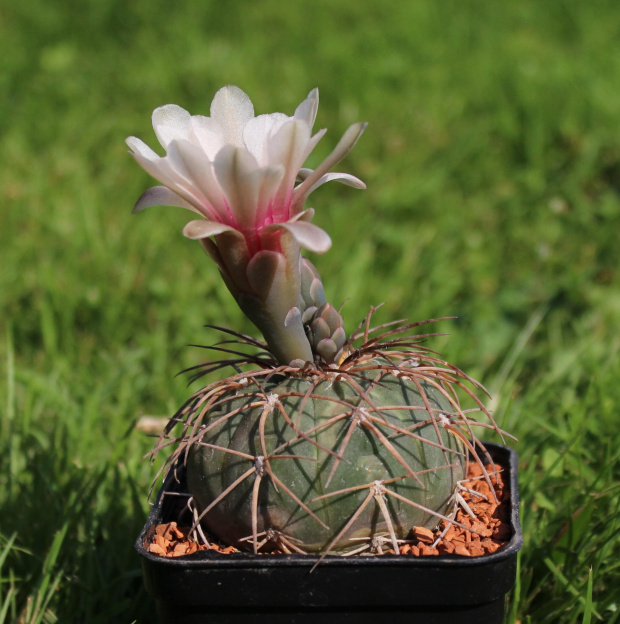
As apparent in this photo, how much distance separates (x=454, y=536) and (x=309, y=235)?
0.54 meters

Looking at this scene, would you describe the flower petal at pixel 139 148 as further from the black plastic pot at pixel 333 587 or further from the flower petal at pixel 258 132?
the black plastic pot at pixel 333 587

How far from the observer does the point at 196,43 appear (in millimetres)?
4656

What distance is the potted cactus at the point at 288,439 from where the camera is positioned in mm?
1202

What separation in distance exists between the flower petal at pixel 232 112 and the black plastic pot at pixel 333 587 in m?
0.63

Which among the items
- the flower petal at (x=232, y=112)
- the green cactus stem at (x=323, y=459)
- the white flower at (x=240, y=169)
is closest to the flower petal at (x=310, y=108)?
the white flower at (x=240, y=169)

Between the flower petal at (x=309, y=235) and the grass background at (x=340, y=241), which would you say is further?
the grass background at (x=340, y=241)

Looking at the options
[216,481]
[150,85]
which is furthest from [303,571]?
[150,85]

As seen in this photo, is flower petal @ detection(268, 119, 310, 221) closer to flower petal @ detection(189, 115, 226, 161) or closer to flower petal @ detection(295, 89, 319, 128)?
flower petal @ detection(295, 89, 319, 128)

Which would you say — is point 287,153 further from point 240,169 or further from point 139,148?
point 139,148

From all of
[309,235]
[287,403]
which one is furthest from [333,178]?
[287,403]

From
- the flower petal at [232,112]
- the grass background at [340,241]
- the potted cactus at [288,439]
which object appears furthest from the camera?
the grass background at [340,241]

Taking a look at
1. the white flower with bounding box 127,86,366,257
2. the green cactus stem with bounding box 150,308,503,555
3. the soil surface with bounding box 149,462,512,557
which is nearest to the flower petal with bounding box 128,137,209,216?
the white flower with bounding box 127,86,366,257

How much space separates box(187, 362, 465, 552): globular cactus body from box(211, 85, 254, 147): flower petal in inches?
15.2

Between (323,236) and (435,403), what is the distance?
386 millimetres
